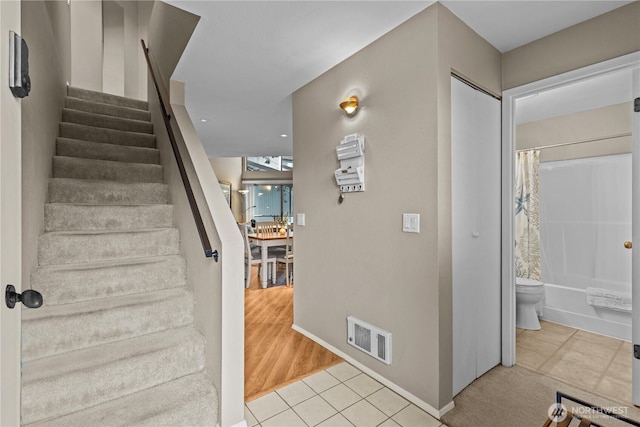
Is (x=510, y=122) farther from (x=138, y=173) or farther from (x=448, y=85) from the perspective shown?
(x=138, y=173)

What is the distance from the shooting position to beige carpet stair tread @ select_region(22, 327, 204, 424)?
1.44m

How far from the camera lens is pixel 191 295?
207 centimetres

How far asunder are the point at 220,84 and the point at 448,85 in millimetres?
2045

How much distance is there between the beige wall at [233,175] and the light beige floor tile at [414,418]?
30.2 ft

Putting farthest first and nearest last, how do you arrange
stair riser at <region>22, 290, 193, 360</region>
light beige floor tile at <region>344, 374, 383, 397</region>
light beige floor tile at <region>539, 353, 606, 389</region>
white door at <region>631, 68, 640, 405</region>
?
light beige floor tile at <region>539, 353, 606, 389</region> → light beige floor tile at <region>344, 374, 383, 397</region> → white door at <region>631, 68, 640, 405</region> → stair riser at <region>22, 290, 193, 360</region>

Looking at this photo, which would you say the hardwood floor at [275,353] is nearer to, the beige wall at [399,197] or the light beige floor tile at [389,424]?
the beige wall at [399,197]

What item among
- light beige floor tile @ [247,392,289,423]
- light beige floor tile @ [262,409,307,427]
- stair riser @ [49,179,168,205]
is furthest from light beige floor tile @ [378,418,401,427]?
stair riser @ [49,179,168,205]

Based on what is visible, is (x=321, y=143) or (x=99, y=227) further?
(x=321, y=143)

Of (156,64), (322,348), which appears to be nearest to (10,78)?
(322,348)

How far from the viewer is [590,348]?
2752 mm

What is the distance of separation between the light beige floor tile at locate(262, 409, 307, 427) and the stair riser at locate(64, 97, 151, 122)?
3.36 m

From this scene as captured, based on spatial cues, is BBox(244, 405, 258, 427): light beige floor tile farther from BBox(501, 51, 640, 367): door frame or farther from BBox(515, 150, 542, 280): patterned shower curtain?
BBox(515, 150, 542, 280): patterned shower curtain

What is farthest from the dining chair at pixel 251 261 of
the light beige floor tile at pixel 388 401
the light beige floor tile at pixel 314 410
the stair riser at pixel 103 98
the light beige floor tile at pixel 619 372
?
the light beige floor tile at pixel 619 372

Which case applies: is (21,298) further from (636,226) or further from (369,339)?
(636,226)
